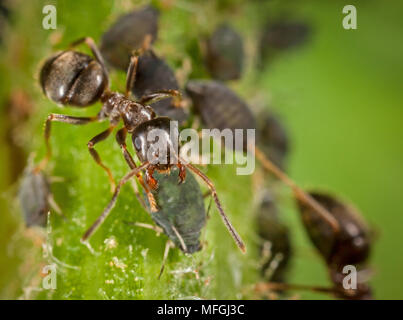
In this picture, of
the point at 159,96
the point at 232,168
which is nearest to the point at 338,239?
the point at 232,168

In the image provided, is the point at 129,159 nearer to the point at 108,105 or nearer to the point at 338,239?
the point at 108,105

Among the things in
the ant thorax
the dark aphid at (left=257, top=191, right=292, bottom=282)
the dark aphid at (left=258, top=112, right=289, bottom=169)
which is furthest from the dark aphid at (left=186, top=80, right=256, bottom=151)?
the dark aphid at (left=258, top=112, right=289, bottom=169)

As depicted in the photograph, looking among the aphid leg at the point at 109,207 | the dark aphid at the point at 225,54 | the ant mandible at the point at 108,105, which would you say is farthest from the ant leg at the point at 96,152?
the dark aphid at the point at 225,54

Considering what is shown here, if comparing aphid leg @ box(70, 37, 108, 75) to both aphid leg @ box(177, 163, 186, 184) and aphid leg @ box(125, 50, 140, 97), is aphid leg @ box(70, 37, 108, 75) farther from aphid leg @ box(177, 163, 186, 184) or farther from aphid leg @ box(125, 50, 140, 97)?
aphid leg @ box(177, 163, 186, 184)
